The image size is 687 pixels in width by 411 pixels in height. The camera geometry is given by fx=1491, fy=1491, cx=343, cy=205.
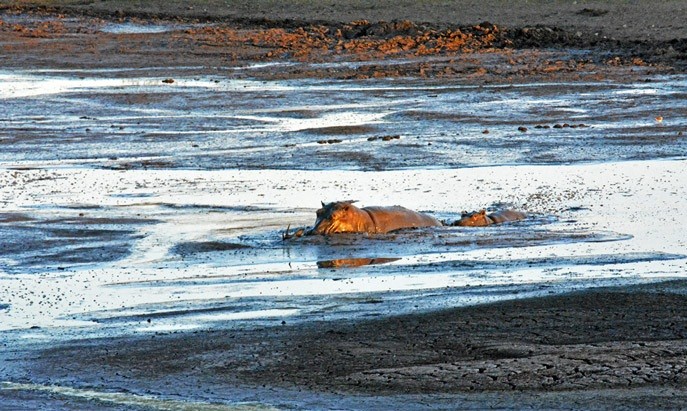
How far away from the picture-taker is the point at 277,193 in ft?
47.5

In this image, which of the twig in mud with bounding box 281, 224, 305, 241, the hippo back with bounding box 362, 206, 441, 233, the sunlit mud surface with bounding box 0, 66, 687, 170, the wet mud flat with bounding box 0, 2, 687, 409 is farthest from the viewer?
the sunlit mud surface with bounding box 0, 66, 687, 170

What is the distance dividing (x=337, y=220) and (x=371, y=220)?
34 cm

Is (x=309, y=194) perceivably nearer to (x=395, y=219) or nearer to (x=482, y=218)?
(x=395, y=219)

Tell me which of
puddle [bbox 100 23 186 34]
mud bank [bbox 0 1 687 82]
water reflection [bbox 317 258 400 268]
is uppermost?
puddle [bbox 100 23 186 34]

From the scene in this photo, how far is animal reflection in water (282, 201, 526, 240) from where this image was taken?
11.6 m

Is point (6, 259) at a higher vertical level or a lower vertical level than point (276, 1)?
lower

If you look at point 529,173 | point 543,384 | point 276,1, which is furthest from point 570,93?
point 276,1

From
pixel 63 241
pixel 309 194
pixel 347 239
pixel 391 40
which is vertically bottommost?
→ pixel 347 239

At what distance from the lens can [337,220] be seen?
11617 millimetres

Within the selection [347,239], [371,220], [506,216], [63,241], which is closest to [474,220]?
[506,216]

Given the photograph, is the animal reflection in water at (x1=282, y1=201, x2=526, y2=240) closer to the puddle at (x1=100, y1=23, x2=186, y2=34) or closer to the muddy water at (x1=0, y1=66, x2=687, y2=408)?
the muddy water at (x1=0, y1=66, x2=687, y2=408)

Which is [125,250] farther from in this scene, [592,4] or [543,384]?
[592,4]

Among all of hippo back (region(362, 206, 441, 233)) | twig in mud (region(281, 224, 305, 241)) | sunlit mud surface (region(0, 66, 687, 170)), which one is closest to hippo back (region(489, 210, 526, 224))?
hippo back (region(362, 206, 441, 233))

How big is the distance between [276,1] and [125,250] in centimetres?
3216
